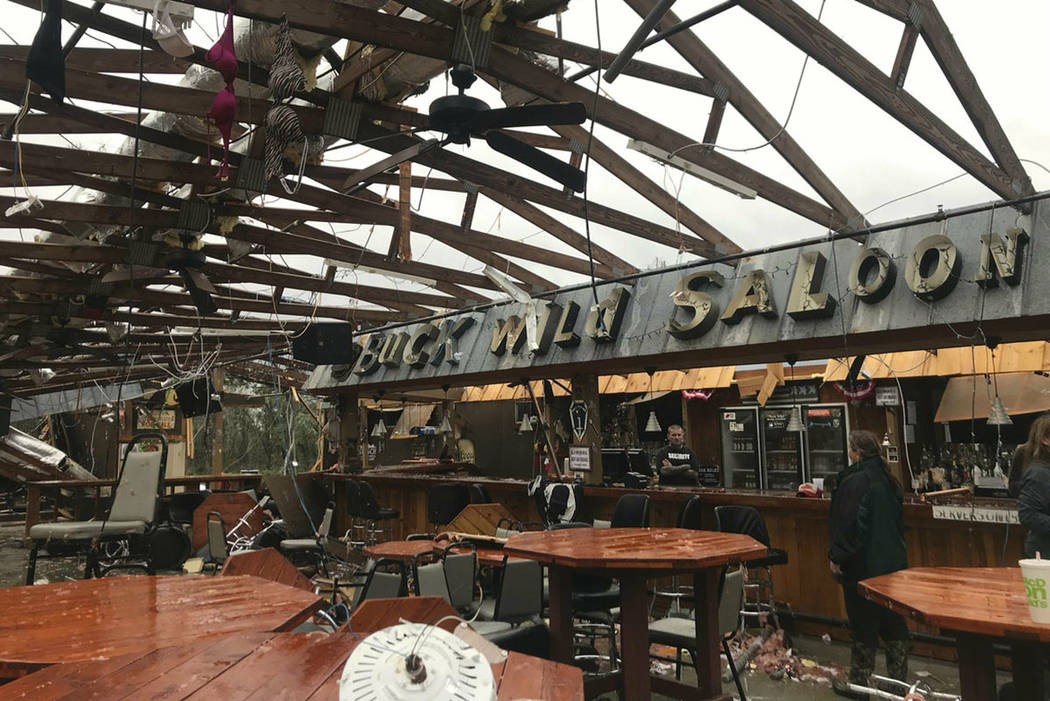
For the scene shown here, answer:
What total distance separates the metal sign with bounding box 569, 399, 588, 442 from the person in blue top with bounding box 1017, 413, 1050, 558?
4.99m

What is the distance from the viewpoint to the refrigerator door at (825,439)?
34.4ft

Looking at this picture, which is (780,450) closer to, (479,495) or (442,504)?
(479,495)

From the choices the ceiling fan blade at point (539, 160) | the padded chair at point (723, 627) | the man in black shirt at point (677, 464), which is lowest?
the padded chair at point (723, 627)

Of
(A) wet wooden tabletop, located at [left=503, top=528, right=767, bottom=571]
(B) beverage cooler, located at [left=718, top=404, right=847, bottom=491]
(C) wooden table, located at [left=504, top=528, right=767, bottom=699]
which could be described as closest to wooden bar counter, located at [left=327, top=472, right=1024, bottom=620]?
(A) wet wooden tabletop, located at [left=503, top=528, right=767, bottom=571]

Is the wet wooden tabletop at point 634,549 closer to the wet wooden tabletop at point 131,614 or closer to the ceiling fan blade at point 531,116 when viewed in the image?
the wet wooden tabletop at point 131,614

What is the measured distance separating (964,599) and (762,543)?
9.33 feet

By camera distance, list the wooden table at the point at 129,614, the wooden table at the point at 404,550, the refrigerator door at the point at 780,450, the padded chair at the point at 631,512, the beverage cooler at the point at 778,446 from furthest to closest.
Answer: the refrigerator door at the point at 780,450, the beverage cooler at the point at 778,446, the padded chair at the point at 631,512, the wooden table at the point at 404,550, the wooden table at the point at 129,614

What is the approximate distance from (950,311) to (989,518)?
164 cm

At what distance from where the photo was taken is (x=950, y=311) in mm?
5320

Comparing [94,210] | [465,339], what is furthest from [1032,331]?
[94,210]

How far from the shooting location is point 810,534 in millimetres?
6598

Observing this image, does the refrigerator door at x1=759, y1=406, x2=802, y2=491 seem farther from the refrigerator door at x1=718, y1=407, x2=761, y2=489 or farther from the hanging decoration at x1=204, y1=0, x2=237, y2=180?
the hanging decoration at x1=204, y1=0, x2=237, y2=180

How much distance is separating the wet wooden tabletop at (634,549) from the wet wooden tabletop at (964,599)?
2.61 feet

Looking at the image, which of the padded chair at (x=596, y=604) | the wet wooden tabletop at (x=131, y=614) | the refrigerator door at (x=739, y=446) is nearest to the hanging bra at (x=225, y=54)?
the wet wooden tabletop at (x=131, y=614)
